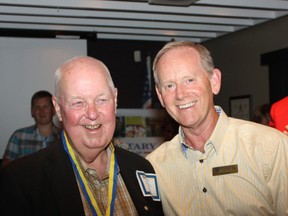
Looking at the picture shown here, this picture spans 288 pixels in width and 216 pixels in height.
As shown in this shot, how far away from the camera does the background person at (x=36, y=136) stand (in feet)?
17.5

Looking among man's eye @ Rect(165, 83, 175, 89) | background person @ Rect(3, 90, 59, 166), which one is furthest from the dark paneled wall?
man's eye @ Rect(165, 83, 175, 89)

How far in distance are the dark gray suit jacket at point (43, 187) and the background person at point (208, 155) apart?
0.92ft

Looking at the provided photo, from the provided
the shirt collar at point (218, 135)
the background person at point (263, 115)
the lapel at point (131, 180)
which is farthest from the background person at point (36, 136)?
the shirt collar at point (218, 135)

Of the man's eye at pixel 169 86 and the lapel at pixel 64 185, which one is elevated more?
the man's eye at pixel 169 86

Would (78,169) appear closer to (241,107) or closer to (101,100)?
(101,100)

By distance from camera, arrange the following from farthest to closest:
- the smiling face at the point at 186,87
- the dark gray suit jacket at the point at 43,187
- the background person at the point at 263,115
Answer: the background person at the point at 263,115 → the smiling face at the point at 186,87 → the dark gray suit jacket at the point at 43,187

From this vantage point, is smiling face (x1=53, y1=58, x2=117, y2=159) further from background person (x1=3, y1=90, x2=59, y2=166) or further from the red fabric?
background person (x1=3, y1=90, x2=59, y2=166)

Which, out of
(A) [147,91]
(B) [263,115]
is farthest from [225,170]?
(A) [147,91]

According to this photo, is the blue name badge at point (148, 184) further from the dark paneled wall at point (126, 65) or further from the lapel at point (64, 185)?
the dark paneled wall at point (126, 65)

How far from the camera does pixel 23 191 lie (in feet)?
6.35

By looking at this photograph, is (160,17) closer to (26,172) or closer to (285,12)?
(285,12)

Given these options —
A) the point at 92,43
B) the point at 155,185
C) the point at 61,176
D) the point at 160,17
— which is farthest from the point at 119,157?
the point at 92,43

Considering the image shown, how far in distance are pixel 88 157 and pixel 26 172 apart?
357 mm

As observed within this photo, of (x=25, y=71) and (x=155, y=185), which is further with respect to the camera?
(x=25, y=71)
